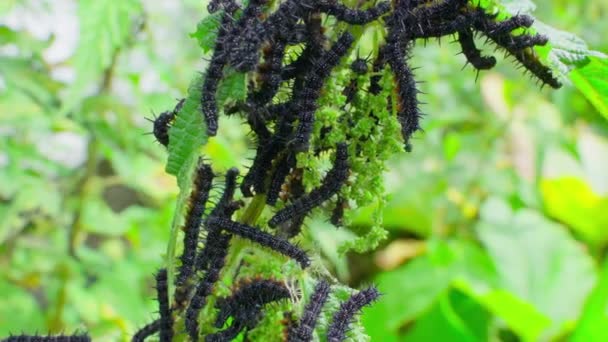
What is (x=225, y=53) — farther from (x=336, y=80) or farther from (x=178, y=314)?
(x=178, y=314)

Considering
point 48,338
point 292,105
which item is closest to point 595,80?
point 292,105

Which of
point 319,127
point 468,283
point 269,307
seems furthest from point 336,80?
point 468,283

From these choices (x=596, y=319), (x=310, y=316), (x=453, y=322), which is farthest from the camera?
(x=453, y=322)

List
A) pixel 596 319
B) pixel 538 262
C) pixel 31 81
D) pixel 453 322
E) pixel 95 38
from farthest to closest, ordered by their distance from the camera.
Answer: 1. pixel 538 262
2. pixel 453 322
3. pixel 596 319
4. pixel 31 81
5. pixel 95 38

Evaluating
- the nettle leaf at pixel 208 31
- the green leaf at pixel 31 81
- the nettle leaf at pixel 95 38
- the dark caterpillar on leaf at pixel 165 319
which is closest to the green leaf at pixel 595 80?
the nettle leaf at pixel 208 31

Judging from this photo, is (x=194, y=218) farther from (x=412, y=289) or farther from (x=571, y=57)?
(x=412, y=289)
